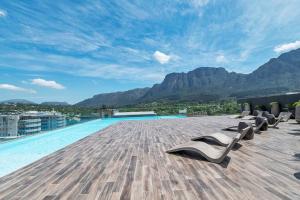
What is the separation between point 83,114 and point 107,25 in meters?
9.48

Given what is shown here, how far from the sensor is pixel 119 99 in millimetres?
62938

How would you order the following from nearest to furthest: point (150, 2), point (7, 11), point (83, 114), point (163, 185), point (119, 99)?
point (163, 185) → point (7, 11) → point (150, 2) → point (83, 114) → point (119, 99)

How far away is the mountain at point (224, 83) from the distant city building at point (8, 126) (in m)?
29.9

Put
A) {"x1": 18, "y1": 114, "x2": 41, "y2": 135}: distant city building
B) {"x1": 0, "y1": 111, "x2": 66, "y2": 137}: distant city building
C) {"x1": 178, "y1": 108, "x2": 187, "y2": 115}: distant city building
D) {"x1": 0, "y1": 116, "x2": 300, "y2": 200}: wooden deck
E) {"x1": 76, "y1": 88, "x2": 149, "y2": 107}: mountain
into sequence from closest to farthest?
1. {"x1": 0, "y1": 116, "x2": 300, "y2": 200}: wooden deck
2. {"x1": 0, "y1": 111, "x2": 66, "y2": 137}: distant city building
3. {"x1": 18, "y1": 114, "x2": 41, "y2": 135}: distant city building
4. {"x1": 178, "y1": 108, "x2": 187, "y2": 115}: distant city building
5. {"x1": 76, "y1": 88, "x2": 149, "y2": 107}: mountain

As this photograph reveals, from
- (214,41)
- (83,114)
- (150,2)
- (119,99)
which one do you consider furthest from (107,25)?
(119,99)

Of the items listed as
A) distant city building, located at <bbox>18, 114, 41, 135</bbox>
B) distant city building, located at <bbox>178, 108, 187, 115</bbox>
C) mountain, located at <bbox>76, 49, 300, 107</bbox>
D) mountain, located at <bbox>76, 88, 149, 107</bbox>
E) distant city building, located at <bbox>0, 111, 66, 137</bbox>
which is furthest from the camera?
mountain, located at <bbox>76, 88, 149, 107</bbox>

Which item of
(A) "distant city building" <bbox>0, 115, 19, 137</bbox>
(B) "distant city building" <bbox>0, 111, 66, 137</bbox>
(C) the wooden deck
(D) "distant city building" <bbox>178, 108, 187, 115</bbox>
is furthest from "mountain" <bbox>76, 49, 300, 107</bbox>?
(C) the wooden deck

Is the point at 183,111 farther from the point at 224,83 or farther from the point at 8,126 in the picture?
the point at 224,83

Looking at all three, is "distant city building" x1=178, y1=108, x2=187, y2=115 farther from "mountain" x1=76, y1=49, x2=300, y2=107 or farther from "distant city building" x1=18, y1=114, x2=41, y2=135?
"mountain" x1=76, y1=49, x2=300, y2=107

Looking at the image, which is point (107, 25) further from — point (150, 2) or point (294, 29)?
point (294, 29)

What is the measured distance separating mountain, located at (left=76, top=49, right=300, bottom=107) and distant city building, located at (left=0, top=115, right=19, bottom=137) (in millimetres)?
29907

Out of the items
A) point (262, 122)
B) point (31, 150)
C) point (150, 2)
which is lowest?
point (31, 150)

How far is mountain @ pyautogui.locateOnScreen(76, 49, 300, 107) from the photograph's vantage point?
37.7 m

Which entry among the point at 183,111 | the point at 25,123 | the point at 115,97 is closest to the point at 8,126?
the point at 25,123
